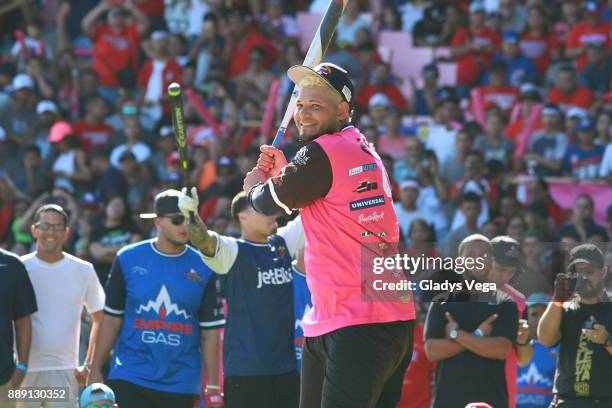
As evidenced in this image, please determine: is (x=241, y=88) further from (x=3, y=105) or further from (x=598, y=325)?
(x=598, y=325)

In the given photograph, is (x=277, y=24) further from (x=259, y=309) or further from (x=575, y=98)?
(x=259, y=309)

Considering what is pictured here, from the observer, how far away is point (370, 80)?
54.2 feet

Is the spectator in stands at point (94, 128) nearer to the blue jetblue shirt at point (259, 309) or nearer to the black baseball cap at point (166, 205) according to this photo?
the black baseball cap at point (166, 205)

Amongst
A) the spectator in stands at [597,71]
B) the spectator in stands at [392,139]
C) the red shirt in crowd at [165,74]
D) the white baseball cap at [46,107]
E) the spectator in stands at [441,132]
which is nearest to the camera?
the spectator in stands at [441,132]

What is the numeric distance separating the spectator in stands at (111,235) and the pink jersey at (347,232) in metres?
7.04

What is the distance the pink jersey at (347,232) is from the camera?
18.8ft

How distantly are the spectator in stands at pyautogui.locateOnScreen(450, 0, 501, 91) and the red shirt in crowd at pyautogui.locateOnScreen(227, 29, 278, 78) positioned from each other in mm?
2597

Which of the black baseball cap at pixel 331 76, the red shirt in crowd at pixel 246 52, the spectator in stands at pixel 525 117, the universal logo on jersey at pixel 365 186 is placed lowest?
the universal logo on jersey at pixel 365 186

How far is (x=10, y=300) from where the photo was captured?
8.52 metres

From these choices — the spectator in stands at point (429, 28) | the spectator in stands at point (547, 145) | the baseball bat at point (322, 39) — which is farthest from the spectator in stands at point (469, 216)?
the baseball bat at point (322, 39)

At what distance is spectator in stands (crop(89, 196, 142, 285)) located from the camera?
1273cm

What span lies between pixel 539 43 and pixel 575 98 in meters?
1.78

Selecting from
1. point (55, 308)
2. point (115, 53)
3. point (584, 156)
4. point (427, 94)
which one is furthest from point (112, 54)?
point (55, 308)

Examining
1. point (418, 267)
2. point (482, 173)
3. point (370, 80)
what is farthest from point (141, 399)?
point (370, 80)
